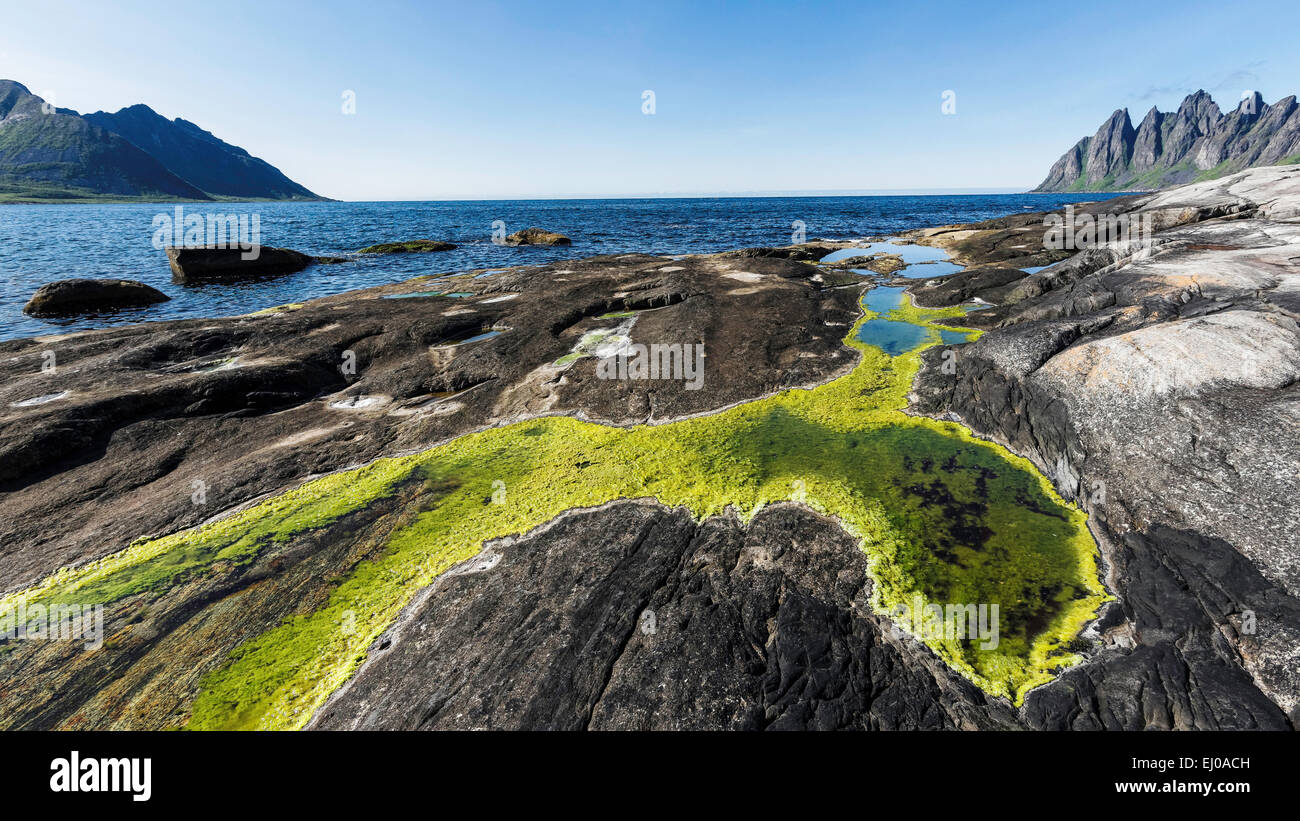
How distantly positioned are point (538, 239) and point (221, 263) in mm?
42032

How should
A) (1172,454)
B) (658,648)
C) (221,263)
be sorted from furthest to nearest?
(221,263) → (1172,454) → (658,648)

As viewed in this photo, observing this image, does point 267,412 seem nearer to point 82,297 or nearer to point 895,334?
point 895,334

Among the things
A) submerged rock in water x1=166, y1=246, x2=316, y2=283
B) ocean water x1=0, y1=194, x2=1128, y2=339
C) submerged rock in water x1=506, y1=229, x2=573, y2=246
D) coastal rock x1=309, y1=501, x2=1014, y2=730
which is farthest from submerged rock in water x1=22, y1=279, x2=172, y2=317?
submerged rock in water x1=506, y1=229, x2=573, y2=246

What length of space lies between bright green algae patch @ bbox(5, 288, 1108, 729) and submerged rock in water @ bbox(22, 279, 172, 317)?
4009 centimetres

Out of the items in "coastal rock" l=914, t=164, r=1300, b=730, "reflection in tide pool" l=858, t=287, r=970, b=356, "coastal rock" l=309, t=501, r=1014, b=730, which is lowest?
"coastal rock" l=309, t=501, r=1014, b=730

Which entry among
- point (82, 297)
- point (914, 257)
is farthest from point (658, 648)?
point (914, 257)

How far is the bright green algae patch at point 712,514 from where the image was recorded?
9023 mm

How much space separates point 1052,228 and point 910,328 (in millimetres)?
41742

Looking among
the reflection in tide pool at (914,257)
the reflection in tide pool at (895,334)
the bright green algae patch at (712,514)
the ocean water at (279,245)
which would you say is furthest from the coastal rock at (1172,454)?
the ocean water at (279,245)

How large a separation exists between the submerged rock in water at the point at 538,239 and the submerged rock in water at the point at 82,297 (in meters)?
48.8

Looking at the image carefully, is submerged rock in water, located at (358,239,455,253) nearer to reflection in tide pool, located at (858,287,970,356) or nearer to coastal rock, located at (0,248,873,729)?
coastal rock, located at (0,248,873,729)

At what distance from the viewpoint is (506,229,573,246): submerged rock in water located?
78.3 metres

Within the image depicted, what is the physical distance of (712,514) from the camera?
12742 mm
